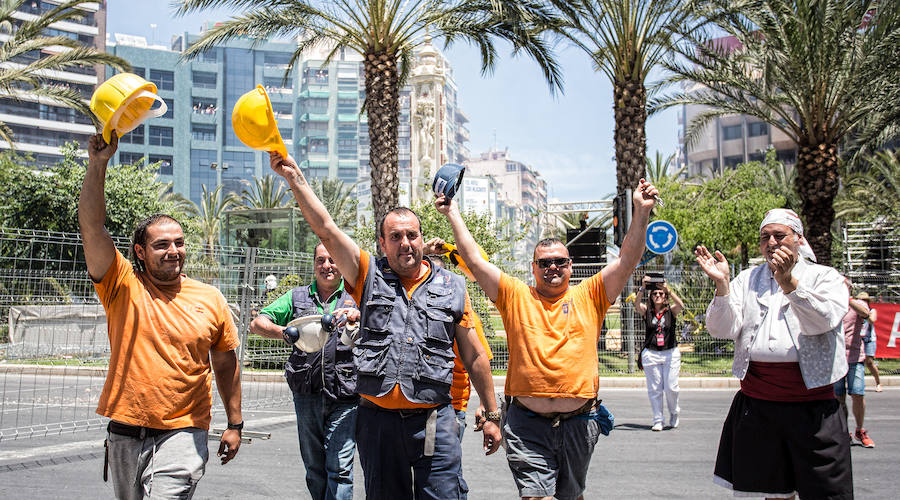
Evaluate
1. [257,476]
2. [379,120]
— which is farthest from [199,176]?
[257,476]

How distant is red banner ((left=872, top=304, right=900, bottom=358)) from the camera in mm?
16078

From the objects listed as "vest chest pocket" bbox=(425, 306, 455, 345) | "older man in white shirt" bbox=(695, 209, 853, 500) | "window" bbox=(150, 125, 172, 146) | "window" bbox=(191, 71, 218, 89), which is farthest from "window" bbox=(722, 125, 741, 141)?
"vest chest pocket" bbox=(425, 306, 455, 345)

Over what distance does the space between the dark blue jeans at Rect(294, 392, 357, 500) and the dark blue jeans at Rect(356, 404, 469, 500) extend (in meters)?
1.17

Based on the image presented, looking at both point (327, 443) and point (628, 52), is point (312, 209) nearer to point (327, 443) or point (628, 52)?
point (327, 443)

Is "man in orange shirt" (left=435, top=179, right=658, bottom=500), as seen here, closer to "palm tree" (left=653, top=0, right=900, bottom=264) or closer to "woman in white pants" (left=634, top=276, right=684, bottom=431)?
"woman in white pants" (left=634, top=276, right=684, bottom=431)

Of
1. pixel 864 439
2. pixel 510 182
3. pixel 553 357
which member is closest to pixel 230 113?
pixel 510 182

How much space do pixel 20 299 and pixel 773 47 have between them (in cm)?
1460

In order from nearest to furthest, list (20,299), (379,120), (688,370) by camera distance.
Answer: (20,299)
(379,120)
(688,370)

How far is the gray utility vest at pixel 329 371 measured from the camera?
505 centimetres

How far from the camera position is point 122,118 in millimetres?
3477

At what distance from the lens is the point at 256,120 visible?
11.0ft

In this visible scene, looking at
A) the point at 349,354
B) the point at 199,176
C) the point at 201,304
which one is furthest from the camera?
the point at 199,176

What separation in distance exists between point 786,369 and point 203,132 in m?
115

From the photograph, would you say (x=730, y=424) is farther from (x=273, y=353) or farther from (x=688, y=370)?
(x=688, y=370)
